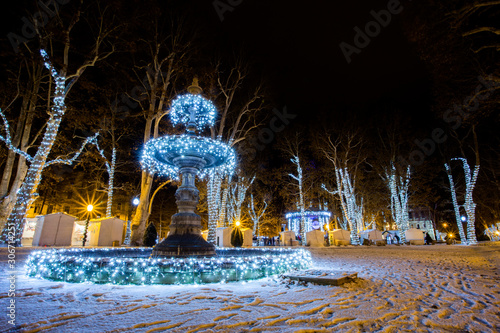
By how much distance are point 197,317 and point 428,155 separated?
105 feet

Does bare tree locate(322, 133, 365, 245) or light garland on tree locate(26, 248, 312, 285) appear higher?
bare tree locate(322, 133, 365, 245)

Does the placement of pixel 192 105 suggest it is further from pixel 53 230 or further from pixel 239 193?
pixel 239 193

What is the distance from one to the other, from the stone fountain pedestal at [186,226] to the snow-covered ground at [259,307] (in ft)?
8.03

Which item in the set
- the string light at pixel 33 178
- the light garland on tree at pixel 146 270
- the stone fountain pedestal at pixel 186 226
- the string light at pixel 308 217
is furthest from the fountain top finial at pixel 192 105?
the string light at pixel 308 217

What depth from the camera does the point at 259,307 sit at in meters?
3.04

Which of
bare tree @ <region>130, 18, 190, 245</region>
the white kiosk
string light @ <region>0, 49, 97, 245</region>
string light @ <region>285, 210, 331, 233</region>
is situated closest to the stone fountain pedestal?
bare tree @ <region>130, 18, 190, 245</region>

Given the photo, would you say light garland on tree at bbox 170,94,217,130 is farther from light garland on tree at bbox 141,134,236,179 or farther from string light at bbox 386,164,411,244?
string light at bbox 386,164,411,244

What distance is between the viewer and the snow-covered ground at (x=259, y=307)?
238 cm

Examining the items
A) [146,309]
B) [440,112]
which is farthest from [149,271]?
[440,112]

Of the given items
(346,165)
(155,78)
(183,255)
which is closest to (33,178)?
(155,78)

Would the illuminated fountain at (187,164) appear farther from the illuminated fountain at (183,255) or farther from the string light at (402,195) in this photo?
the string light at (402,195)

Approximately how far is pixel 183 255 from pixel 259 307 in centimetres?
408

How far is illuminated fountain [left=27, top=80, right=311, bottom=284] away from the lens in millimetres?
4434

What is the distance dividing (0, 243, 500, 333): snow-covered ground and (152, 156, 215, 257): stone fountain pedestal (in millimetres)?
2446
